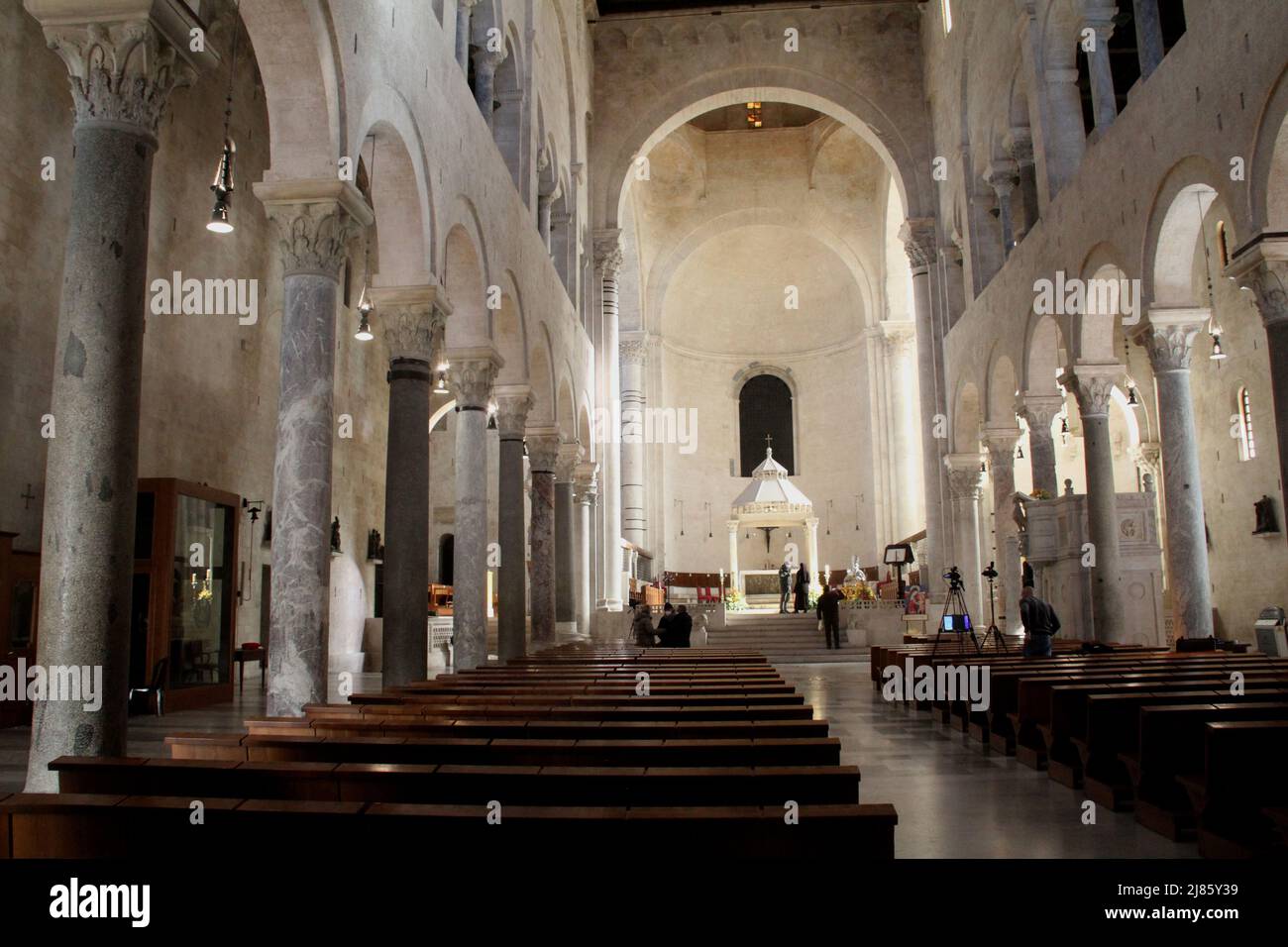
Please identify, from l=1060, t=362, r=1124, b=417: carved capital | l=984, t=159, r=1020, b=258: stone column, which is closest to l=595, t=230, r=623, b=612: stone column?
l=984, t=159, r=1020, b=258: stone column

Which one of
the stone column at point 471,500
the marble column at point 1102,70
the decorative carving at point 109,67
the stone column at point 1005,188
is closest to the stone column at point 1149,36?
the marble column at point 1102,70

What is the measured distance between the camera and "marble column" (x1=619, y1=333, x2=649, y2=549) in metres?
30.6

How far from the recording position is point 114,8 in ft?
17.0

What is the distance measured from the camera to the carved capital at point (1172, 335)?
11.6 metres

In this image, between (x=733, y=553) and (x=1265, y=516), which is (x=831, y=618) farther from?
(x=733, y=553)

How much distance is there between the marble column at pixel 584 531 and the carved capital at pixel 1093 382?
11.1 metres

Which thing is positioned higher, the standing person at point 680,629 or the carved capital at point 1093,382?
the carved capital at point 1093,382

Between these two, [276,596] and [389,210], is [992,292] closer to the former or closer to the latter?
[389,210]

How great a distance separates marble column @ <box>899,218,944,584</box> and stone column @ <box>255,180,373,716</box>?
56.5 ft

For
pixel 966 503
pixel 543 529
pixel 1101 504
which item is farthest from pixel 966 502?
pixel 543 529

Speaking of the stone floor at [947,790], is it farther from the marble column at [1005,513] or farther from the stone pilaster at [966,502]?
the stone pilaster at [966,502]

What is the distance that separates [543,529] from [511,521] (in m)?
3.29

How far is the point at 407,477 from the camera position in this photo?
33.0ft

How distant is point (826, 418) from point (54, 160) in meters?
28.3
